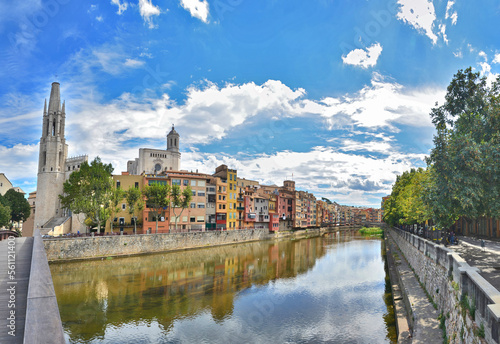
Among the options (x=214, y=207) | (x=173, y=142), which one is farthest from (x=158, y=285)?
(x=173, y=142)

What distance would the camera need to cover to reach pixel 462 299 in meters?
10.0

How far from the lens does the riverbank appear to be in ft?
128

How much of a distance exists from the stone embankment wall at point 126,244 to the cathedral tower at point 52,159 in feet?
170

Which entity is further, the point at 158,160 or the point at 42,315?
the point at 158,160

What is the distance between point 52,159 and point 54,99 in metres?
17.4

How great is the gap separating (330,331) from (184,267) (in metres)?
24.3

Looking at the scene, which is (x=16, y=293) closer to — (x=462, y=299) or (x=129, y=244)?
(x=462, y=299)

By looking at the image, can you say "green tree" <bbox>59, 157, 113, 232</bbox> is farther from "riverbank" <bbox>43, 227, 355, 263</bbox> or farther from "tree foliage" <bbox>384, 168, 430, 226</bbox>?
"tree foliage" <bbox>384, 168, 430, 226</bbox>

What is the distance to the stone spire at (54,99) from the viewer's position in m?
89.7


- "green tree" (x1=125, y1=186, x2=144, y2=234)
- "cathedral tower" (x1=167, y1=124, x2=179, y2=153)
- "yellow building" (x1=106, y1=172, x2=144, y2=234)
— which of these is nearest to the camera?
"green tree" (x1=125, y1=186, x2=144, y2=234)

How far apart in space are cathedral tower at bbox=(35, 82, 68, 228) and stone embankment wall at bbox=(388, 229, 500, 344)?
3741 inches

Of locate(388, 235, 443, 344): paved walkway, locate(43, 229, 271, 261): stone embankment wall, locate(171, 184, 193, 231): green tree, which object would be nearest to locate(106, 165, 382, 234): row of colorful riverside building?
locate(43, 229, 271, 261): stone embankment wall

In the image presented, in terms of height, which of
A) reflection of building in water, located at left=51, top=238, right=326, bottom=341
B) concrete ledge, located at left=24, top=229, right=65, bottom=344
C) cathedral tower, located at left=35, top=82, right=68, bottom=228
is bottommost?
reflection of building in water, located at left=51, top=238, right=326, bottom=341

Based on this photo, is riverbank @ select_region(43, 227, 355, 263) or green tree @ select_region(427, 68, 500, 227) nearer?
green tree @ select_region(427, 68, 500, 227)
